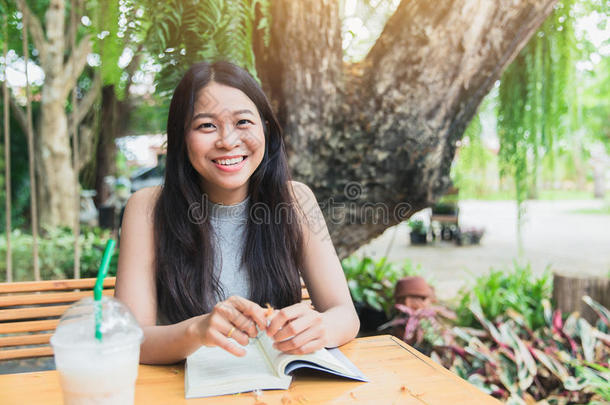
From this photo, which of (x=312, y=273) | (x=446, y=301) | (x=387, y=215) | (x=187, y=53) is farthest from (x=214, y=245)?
(x=446, y=301)

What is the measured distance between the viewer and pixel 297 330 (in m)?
0.87

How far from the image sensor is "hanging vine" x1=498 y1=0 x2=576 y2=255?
240cm

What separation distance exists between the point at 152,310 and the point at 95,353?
600 millimetres

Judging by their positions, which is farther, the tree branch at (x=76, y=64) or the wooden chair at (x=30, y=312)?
the tree branch at (x=76, y=64)

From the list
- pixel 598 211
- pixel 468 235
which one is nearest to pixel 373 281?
pixel 468 235

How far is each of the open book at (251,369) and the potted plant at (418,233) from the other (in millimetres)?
7703

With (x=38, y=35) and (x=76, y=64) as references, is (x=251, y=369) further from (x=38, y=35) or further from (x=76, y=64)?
(x=76, y=64)

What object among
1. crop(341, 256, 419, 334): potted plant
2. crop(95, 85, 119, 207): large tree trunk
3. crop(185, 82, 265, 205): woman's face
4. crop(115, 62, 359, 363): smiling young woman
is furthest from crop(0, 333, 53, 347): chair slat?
crop(95, 85, 119, 207): large tree trunk

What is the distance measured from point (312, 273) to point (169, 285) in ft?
1.33

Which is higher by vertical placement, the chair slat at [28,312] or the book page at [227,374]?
the book page at [227,374]

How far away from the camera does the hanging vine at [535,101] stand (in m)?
2.40

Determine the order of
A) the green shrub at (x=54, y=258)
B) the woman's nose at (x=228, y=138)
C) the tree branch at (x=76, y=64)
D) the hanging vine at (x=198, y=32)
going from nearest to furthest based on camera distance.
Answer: the woman's nose at (x=228, y=138) < the hanging vine at (x=198, y=32) < the green shrub at (x=54, y=258) < the tree branch at (x=76, y=64)

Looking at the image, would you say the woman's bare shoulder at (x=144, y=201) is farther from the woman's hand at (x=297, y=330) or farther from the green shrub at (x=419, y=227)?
the green shrub at (x=419, y=227)

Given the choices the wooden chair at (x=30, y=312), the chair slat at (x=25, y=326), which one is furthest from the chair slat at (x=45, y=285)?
the chair slat at (x=25, y=326)
